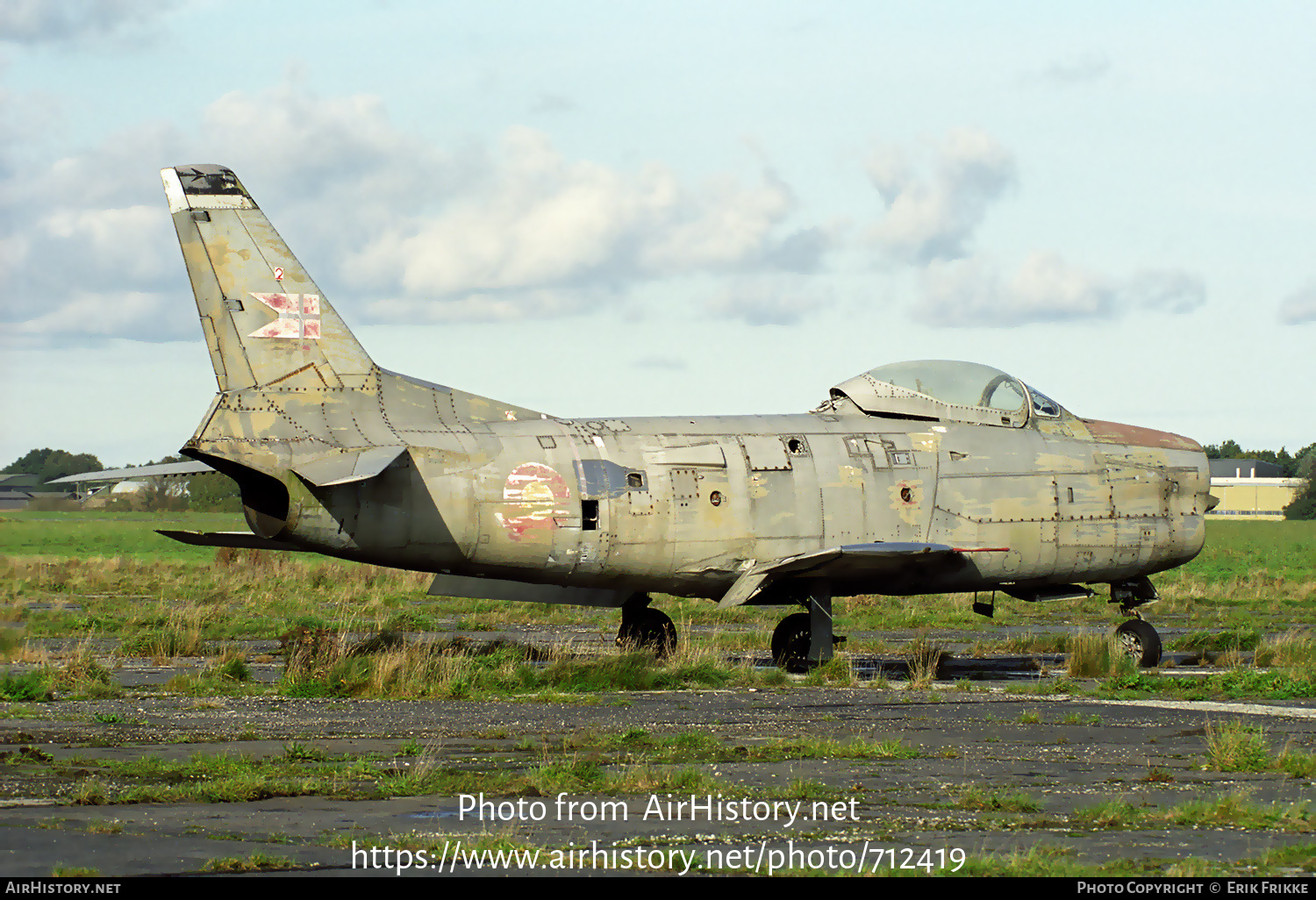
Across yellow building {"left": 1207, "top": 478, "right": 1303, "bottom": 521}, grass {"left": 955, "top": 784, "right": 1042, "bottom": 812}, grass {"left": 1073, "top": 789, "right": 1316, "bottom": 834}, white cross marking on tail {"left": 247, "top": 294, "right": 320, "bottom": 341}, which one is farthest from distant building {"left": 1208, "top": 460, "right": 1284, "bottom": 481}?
grass {"left": 955, "top": 784, "right": 1042, "bottom": 812}

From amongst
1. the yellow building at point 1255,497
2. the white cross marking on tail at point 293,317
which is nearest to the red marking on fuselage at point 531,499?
the white cross marking on tail at point 293,317

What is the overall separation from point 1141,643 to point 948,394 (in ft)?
16.4

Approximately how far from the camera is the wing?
64.0 ft

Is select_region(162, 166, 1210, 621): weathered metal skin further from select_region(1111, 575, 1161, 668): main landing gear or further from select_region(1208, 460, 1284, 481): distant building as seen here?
select_region(1208, 460, 1284, 481): distant building

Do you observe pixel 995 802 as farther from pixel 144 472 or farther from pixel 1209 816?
pixel 144 472

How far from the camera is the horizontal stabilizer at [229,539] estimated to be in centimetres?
1845

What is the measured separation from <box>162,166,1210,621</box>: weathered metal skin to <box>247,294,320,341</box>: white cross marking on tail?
0.03m

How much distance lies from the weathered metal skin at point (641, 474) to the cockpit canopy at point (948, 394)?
0.04 metres

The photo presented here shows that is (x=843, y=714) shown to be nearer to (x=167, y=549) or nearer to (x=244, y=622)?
(x=244, y=622)

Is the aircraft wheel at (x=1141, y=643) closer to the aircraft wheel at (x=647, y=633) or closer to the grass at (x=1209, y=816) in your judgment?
the aircraft wheel at (x=647, y=633)

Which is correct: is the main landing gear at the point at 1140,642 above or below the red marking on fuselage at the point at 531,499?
below

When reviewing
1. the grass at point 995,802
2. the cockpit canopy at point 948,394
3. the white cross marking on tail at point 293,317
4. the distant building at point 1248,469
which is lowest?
the grass at point 995,802

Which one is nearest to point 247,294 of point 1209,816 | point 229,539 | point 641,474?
point 229,539

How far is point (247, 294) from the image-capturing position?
1881 centimetres
